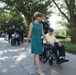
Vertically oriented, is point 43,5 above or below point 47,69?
above

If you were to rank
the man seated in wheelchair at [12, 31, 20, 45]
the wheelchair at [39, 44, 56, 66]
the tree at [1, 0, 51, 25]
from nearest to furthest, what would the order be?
1. the wheelchair at [39, 44, 56, 66]
2. the man seated in wheelchair at [12, 31, 20, 45]
3. the tree at [1, 0, 51, 25]

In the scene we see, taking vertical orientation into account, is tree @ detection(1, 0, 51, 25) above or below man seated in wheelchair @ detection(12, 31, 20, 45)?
above

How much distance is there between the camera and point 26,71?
511 centimetres

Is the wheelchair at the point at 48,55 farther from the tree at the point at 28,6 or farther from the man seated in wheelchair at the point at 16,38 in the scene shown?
the tree at the point at 28,6

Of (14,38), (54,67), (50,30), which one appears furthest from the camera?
(14,38)


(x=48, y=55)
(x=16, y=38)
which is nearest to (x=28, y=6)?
(x=16, y=38)

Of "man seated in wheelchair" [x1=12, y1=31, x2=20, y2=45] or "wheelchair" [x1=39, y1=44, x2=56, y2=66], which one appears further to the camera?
"man seated in wheelchair" [x1=12, y1=31, x2=20, y2=45]

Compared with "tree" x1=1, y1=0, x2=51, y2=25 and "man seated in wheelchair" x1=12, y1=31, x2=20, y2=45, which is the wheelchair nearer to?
"man seated in wheelchair" x1=12, y1=31, x2=20, y2=45

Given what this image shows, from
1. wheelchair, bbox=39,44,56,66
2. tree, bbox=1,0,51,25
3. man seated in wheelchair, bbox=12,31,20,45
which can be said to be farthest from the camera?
tree, bbox=1,0,51,25

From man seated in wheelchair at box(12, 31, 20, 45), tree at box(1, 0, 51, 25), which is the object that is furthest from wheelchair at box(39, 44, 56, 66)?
tree at box(1, 0, 51, 25)

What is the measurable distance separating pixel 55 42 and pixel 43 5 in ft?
53.7

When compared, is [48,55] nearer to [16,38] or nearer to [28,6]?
[16,38]

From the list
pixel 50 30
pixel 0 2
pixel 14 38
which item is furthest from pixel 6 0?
pixel 50 30

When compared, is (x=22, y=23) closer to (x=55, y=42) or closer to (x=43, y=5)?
(x=43, y=5)
